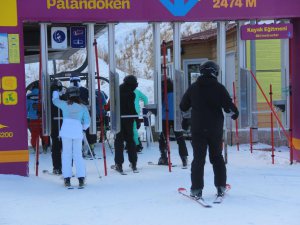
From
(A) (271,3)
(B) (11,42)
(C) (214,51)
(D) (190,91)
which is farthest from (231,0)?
(C) (214,51)

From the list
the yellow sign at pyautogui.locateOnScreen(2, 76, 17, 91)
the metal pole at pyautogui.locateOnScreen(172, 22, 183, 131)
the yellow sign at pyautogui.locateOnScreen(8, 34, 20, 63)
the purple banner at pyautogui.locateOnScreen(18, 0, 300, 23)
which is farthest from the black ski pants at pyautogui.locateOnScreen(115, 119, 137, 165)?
the yellow sign at pyautogui.locateOnScreen(8, 34, 20, 63)

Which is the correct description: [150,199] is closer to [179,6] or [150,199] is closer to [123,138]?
[123,138]

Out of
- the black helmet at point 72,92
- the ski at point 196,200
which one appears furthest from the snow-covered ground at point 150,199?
the black helmet at point 72,92

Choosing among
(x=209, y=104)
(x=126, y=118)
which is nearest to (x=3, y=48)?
(x=126, y=118)

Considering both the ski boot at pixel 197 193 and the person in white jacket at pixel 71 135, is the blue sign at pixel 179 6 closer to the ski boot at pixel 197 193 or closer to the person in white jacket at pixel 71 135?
the person in white jacket at pixel 71 135

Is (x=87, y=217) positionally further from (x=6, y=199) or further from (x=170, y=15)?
(x=170, y=15)

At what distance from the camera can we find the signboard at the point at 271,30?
905cm

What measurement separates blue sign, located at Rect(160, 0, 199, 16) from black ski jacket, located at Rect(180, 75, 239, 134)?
254 centimetres

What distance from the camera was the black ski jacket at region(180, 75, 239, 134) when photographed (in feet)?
20.8

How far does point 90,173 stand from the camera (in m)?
9.18

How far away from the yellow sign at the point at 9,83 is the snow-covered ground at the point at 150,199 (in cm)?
134

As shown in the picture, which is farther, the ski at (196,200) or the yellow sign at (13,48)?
the yellow sign at (13,48)

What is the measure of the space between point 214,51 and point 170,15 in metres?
7.55

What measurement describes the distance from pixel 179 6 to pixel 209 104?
9.30ft
